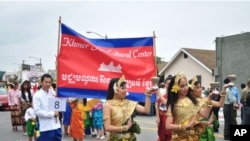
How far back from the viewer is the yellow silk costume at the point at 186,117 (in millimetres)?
5527

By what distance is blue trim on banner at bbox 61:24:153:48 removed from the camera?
738 cm

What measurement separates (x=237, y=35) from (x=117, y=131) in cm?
2557

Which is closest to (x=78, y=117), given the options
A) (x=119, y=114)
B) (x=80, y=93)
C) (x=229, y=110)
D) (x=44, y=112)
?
(x=229, y=110)

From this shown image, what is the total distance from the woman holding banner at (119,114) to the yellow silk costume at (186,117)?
411 millimetres

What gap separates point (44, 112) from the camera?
714 centimetres

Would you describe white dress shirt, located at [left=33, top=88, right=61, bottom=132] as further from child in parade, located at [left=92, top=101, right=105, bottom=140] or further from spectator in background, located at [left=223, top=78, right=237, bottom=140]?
spectator in background, located at [left=223, top=78, right=237, bottom=140]

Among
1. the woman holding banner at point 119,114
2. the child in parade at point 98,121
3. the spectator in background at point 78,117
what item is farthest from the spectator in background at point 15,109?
the woman holding banner at point 119,114

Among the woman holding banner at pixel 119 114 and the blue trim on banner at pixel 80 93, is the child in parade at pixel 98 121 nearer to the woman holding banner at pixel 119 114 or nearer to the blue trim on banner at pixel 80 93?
the blue trim on banner at pixel 80 93

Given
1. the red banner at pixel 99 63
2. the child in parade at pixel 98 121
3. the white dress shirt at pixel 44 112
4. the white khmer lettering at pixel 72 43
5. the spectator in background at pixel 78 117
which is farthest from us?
the child in parade at pixel 98 121

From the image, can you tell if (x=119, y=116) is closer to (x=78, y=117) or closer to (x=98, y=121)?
(x=78, y=117)

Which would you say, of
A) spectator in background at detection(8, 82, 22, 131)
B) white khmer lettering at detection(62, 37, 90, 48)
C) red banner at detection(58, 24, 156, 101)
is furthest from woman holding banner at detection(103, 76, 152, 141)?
spectator in background at detection(8, 82, 22, 131)

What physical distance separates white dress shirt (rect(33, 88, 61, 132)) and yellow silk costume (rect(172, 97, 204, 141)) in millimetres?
2375

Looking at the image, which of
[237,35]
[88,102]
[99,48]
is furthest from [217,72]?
[99,48]

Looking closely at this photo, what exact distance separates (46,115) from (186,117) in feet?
8.39
